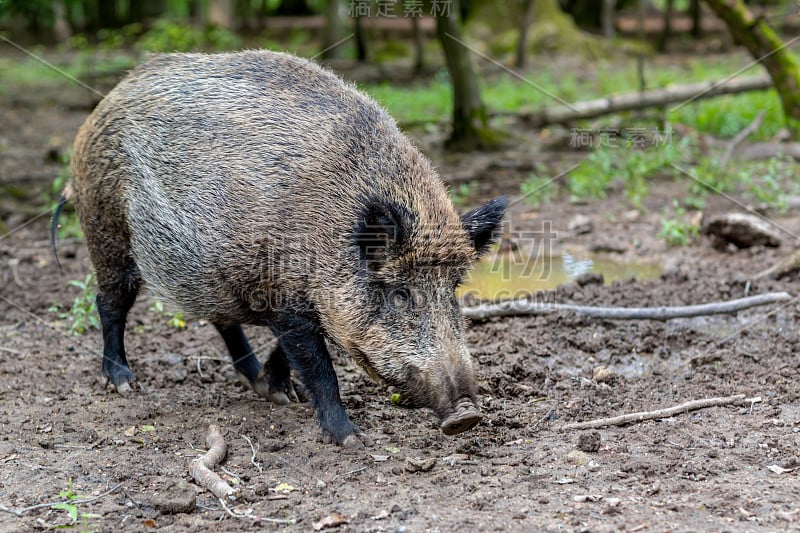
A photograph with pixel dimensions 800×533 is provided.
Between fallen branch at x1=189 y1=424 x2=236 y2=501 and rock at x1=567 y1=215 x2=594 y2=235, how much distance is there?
15.3 feet

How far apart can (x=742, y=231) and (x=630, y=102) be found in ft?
15.3

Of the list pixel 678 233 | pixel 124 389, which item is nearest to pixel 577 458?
pixel 124 389

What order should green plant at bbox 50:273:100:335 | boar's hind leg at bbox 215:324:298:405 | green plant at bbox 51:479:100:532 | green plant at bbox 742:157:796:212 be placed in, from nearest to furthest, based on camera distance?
1. green plant at bbox 51:479:100:532
2. boar's hind leg at bbox 215:324:298:405
3. green plant at bbox 50:273:100:335
4. green plant at bbox 742:157:796:212

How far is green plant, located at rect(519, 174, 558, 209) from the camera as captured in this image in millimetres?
8945

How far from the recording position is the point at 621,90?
48.9 ft

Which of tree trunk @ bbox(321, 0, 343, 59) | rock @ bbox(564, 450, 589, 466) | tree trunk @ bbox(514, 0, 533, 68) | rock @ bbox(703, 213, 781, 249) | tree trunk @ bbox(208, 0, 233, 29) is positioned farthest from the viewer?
tree trunk @ bbox(208, 0, 233, 29)

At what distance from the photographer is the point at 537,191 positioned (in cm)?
912

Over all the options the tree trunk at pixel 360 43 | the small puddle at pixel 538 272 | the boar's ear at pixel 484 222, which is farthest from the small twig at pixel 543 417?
the tree trunk at pixel 360 43

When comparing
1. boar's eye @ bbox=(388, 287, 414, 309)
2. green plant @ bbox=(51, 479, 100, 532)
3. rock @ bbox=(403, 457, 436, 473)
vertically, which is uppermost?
boar's eye @ bbox=(388, 287, 414, 309)

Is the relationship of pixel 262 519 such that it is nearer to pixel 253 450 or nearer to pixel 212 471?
pixel 212 471

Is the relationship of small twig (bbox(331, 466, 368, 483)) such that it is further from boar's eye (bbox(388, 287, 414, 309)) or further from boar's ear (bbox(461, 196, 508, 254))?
boar's ear (bbox(461, 196, 508, 254))

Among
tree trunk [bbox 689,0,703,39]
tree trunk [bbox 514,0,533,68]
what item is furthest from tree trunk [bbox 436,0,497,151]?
tree trunk [bbox 689,0,703,39]

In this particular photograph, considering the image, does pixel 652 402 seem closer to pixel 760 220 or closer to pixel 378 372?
pixel 378 372

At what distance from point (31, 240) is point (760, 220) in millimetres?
6569
